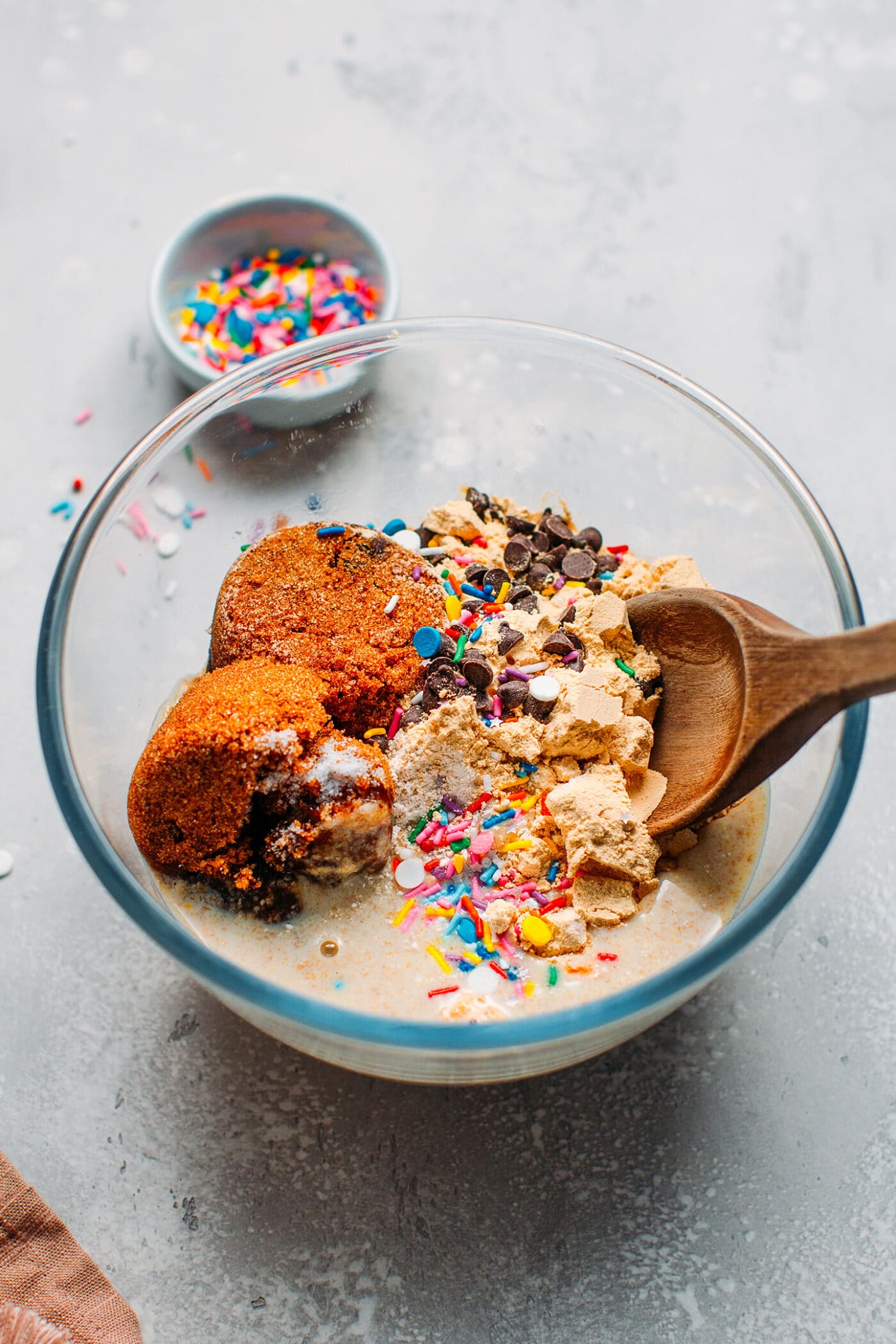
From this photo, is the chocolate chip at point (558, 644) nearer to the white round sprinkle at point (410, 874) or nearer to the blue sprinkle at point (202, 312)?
the white round sprinkle at point (410, 874)

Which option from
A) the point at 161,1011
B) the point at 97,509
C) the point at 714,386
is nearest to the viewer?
the point at 97,509

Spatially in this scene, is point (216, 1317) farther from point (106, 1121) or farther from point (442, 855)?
point (442, 855)

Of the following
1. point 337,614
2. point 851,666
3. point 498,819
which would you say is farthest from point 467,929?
point 851,666

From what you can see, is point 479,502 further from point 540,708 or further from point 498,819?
point 498,819

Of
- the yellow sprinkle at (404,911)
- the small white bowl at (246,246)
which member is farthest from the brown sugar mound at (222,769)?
the small white bowl at (246,246)

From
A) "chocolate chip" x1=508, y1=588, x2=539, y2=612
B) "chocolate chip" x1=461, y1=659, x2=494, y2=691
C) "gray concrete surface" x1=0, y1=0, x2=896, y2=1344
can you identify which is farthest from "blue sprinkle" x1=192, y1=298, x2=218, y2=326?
"chocolate chip" x1=461, y1=659, x2=494, y2=691

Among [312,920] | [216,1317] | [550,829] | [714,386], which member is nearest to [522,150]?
[714,386]
